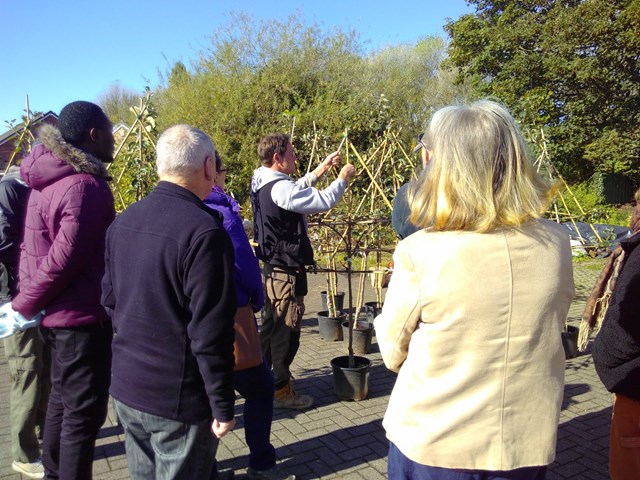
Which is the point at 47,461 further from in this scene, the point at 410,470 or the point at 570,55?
the point at 570,55

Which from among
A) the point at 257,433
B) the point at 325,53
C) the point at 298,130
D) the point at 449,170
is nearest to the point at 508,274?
the point at 449,170

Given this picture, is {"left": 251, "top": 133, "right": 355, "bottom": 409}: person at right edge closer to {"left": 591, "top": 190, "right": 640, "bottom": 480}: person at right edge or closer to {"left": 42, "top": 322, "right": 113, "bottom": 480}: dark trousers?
{"left": 42, "top": 322, "right": 113, "bottom": 480}: dark trousers

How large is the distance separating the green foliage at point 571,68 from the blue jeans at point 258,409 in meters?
18.2

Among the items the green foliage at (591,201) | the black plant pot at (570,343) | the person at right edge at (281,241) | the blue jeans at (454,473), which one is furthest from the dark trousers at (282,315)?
the green foliage at (591,201)

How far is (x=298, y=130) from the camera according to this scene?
1428 centimetres

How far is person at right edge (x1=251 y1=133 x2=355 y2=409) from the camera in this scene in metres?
3.84

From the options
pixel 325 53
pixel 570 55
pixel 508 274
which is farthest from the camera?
pixel 570 55

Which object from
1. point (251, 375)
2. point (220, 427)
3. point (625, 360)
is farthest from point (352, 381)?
point (220, 427)

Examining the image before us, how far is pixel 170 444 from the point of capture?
1.99 m

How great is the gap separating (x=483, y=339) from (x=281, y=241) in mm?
2572

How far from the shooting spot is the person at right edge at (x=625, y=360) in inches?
90.3

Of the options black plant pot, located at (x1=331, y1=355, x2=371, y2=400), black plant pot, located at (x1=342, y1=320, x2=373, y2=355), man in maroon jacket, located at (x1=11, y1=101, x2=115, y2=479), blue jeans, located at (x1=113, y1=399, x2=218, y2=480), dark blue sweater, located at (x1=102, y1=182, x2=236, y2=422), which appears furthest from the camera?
black plant pot, located at (x1=342, y1=320, x2=373, y2=355)

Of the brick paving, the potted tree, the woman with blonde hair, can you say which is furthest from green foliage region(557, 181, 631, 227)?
the woman with blonde hair

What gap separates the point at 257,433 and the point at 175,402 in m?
1.16
